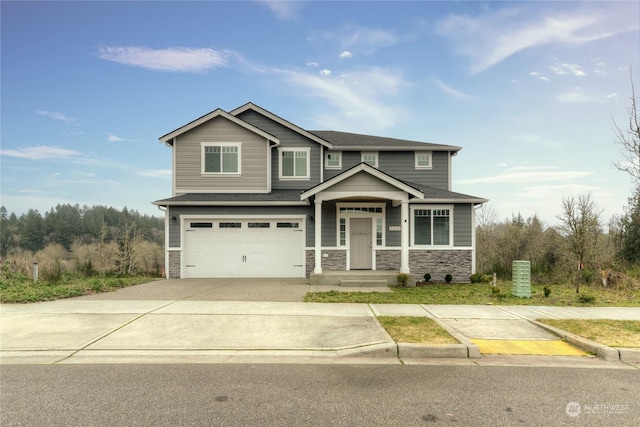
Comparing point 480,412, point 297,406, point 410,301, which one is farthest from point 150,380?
point 410,301

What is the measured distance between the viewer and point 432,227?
1606 cm

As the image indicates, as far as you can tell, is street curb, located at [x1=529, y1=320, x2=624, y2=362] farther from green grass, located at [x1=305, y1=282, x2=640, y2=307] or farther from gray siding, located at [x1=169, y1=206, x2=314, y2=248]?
gray siding, located at [x1=169, y1=206, x2=314, y2=248]

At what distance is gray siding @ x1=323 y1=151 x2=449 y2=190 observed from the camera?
58.6ft

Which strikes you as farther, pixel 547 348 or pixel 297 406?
pixel 547 348

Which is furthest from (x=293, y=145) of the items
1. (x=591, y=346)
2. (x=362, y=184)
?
(x=591, y=346)

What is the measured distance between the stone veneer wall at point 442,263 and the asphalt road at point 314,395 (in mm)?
10579

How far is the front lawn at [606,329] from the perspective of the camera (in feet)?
20.5

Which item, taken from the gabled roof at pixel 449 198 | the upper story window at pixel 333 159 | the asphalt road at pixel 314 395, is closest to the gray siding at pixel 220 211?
the upper story window at pixel 333 159

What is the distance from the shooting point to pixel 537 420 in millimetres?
3682

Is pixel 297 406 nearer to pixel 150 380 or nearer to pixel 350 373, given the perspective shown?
pixel 350 373

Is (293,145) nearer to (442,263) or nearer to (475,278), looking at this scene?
(442,263)

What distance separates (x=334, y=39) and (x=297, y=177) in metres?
6.56

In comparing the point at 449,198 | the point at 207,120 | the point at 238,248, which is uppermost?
the point at 207,120

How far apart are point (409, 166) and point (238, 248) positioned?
9364mm
